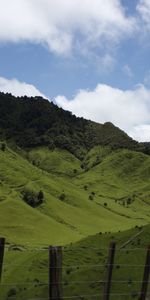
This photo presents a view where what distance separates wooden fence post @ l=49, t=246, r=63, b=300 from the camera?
18125 mm

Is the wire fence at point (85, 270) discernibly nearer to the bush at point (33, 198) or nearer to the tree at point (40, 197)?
the bush at point (33, 198)

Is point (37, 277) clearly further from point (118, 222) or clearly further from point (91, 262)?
point (118, 222)

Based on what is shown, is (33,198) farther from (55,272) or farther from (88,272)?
(55,272)

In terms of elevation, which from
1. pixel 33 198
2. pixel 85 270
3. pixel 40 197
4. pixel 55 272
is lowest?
pixel 85 270

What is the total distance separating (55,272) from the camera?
59.6 ft

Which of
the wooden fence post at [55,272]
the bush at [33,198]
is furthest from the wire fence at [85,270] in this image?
the bush at [33,198]

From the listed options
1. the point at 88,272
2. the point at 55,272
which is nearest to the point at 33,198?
the point at 88,272

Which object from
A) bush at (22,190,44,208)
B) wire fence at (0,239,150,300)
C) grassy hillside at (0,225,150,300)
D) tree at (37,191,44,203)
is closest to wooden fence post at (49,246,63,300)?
wire fence at (0,239,150,300)

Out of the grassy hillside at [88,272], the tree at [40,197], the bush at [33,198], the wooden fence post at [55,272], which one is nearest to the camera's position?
the wooden fence post at [55,272]

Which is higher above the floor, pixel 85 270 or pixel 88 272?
pixel 85 270

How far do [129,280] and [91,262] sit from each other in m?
11.1

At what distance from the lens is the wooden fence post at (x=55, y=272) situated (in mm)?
18125

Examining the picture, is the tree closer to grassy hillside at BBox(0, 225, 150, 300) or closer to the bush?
the bush

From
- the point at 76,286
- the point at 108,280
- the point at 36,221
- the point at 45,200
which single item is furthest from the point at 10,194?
the point at 108,280
